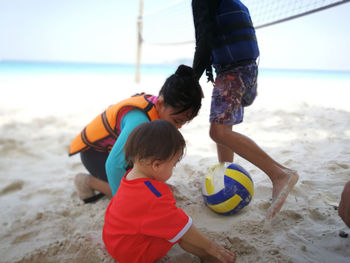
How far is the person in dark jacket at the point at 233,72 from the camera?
5.93ft

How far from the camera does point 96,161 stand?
223 centimetres

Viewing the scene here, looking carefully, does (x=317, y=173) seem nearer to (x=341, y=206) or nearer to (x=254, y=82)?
(x=254, y=82)

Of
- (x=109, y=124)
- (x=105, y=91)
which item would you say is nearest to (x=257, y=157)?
(x=109, y=124)

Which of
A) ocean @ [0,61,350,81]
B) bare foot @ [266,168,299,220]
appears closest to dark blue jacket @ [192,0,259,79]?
bare foot @ [266,168,299,220]

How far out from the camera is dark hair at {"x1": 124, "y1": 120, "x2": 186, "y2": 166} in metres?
1.27

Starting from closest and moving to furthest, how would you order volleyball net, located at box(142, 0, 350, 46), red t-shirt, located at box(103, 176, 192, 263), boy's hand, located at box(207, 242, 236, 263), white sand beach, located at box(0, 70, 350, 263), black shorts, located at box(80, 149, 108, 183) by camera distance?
red t-shirt, located at box(103, 176, 192, 263) → boy's hand, located at box(207, 242, 236, 263) → white sand beach, located at box(0, 70, 350, 263) → black shorts, located at box(80, 149, 108, 183) → volleyball net, located at box(142, 0, 350, 46)

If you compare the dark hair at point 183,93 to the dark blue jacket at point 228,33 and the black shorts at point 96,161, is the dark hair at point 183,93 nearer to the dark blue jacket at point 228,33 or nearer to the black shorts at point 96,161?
the dark blue jacket at point 228,33

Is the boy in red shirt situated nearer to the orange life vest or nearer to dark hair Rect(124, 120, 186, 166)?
dark hair Rect(124, 120, 186, 166)

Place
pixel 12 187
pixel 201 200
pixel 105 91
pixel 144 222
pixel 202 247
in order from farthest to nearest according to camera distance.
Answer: pixel 105 91 < pixel 12 187 < pixel 201 200 < pixel 202 247 < pixel 144 222

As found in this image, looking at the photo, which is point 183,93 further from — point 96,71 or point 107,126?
point 96,71

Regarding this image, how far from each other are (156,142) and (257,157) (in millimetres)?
916

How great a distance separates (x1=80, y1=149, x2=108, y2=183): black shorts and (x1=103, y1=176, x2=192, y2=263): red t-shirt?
92 cm

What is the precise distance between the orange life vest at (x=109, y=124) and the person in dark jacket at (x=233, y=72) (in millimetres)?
424

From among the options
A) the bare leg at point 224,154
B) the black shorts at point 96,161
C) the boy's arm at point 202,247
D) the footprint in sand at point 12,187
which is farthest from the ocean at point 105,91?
the footprint in sand at point 12,187
